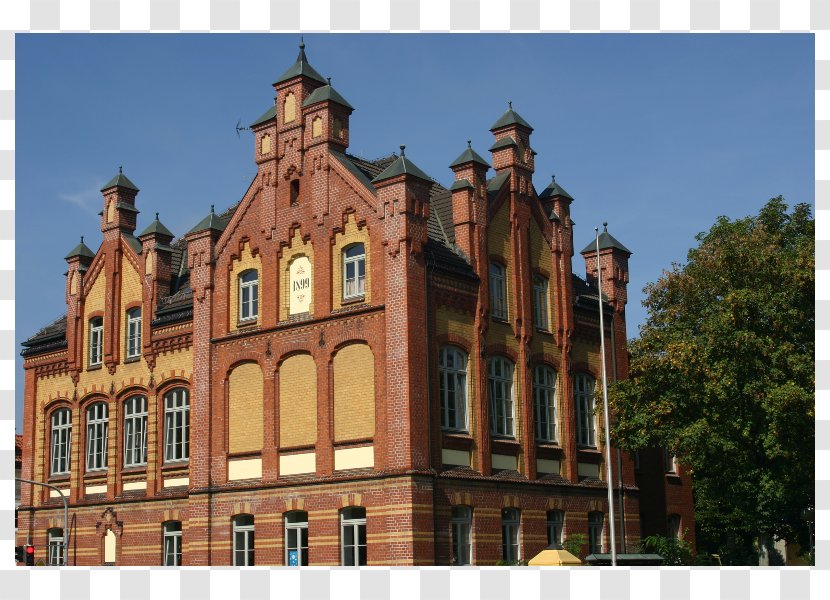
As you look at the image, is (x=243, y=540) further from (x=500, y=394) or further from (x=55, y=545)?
(x=55, y=545)

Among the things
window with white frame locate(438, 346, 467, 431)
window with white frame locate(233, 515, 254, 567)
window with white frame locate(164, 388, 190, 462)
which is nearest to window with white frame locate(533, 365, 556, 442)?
window with white frame locate(438, 346, 467, 431)

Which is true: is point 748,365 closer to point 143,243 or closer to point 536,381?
point 536,381

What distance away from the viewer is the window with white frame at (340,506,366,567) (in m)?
34.5

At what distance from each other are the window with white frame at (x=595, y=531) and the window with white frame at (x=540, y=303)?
671 centimetres

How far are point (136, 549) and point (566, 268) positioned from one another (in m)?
17.9

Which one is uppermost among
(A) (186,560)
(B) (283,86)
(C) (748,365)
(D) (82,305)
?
(B) (283,86)

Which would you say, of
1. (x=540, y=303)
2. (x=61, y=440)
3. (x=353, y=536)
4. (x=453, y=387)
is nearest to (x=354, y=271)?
(x=453, y=387)

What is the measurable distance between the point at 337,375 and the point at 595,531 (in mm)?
11490

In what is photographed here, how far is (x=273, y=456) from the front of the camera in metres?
37.0

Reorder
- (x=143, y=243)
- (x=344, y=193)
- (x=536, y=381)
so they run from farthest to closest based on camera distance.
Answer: (x=143, y=243) → (x=536, y=381) → (x=344, y=193)

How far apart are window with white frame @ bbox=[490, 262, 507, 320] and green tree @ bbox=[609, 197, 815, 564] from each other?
14.5ft

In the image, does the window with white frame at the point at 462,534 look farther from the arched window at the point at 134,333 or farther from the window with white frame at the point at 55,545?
the window with white frame at the point at 55,545

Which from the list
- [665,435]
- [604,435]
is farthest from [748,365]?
[604,435]

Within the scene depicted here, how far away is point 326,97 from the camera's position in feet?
123
